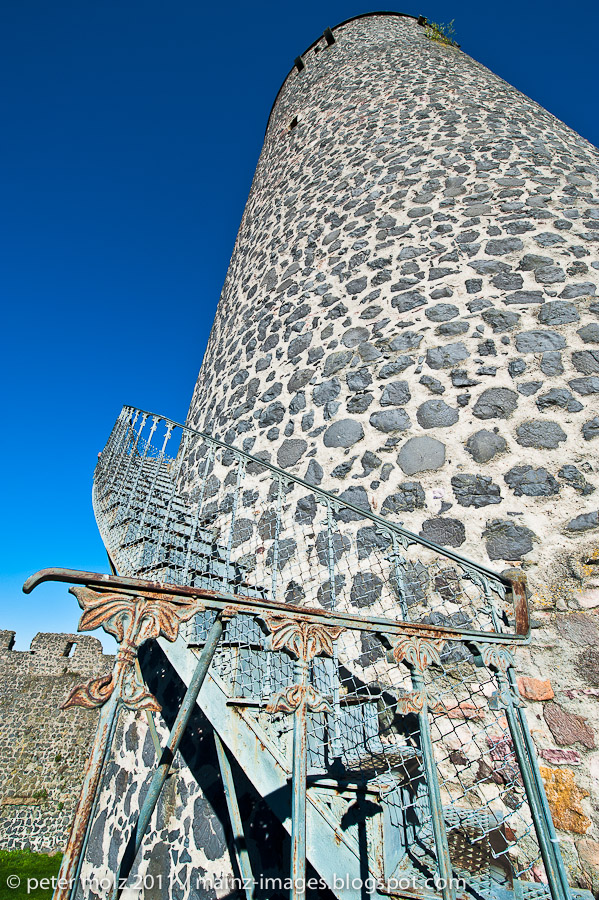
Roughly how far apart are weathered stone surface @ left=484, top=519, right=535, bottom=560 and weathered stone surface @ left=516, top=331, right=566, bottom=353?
131cm

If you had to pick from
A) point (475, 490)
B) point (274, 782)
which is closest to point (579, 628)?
point (475, 490)

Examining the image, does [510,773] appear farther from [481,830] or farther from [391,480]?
[391,480]

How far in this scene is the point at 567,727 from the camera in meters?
2.38

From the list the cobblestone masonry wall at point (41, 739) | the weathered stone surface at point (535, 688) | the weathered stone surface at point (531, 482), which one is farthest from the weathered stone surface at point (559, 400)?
the cobblestone masonry wall at point (41, 739)

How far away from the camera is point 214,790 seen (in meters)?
2.92

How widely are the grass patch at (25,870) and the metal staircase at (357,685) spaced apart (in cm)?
782

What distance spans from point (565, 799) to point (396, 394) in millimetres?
2548

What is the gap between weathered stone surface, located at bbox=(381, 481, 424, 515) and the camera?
10.6 ft

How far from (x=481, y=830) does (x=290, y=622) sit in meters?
1.75

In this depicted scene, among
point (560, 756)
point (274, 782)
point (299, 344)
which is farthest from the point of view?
point (299, 344)

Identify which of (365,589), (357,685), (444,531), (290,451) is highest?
(290,451)

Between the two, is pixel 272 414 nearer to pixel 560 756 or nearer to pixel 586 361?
pixel 586 361

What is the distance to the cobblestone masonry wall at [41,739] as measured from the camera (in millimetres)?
10352

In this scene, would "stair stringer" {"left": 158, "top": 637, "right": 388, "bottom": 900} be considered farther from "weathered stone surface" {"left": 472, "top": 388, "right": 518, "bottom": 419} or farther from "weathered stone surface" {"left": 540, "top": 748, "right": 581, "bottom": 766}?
"weathered stone surface" {"left": 472, "top": 388, "right": 518, "bottom": 419}
